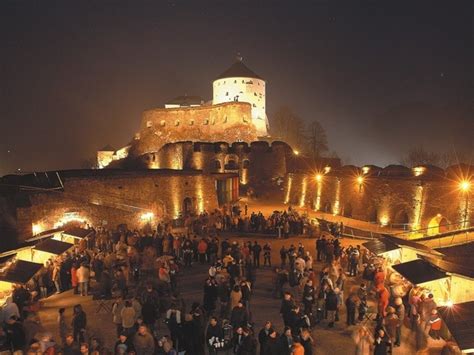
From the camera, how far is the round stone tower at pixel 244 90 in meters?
59.2

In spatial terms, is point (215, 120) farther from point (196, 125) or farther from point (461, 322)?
point (461, 322)

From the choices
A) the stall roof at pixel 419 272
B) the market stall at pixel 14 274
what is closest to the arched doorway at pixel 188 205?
the market stall at pixel 14 274

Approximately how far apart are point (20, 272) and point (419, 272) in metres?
10.6

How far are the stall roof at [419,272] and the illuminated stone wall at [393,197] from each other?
7.61 meters

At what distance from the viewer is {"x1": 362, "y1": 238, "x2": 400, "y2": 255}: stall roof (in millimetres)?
11969

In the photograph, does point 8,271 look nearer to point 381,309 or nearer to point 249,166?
point 381,309

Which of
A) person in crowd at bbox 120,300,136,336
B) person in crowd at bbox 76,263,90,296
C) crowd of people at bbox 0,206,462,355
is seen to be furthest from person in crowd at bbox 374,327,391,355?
person in crowd at bbox 76,263,90,296

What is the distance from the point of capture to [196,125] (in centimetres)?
5259

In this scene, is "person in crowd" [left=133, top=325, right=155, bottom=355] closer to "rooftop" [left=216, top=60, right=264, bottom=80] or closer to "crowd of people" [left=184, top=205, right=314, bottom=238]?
"crowd of people" [left=184, top=205, right=314, bottom=238]

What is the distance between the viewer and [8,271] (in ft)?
34.1

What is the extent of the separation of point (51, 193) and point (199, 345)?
47.3ft

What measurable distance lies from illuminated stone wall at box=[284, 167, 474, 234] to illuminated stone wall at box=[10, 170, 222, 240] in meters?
8.53

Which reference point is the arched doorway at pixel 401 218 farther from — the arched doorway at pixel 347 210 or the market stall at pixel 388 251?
the market stall at pixel 388 251

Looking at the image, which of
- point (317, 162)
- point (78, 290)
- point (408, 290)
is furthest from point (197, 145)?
point (408, 290)
